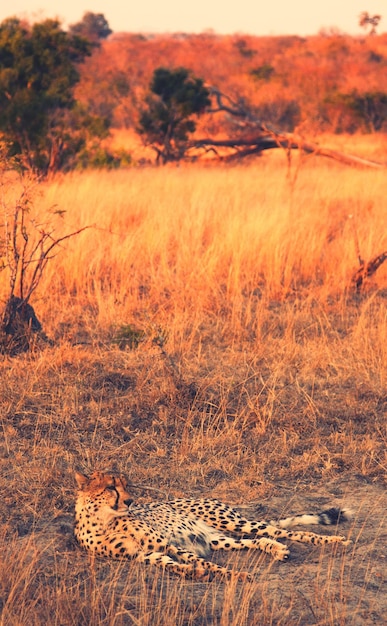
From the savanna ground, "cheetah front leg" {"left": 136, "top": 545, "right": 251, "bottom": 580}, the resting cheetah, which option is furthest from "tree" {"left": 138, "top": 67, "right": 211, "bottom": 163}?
"cheetah front leg" {"left": 136, "top": 545, "right": 251, "bottom": 580}

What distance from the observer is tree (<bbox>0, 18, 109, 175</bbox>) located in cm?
1133

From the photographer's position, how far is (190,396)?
4516mm

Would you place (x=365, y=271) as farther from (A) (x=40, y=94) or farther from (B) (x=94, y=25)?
(B) (x=94, y=25)

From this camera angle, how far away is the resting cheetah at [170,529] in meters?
3.00

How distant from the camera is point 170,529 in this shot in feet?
10.2

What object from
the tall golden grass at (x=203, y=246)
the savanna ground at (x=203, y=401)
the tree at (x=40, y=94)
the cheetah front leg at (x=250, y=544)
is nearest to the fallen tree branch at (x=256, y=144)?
the tree at (x=40, y=94)

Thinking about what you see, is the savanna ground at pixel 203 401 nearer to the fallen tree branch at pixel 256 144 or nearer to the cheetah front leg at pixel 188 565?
the cheetah front leg at pixel 188 565

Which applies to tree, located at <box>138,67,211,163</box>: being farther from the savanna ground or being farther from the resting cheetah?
the resting cheetah

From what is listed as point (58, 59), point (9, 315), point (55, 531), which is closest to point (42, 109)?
point (58, 59)

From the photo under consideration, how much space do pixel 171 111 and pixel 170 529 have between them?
37.4 ft

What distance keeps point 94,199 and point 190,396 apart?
4.65 m

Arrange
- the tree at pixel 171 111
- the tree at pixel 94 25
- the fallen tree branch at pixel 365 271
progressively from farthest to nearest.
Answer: the tree at pixel 94 25 < the tree at pixel 171 111 < the fallen tree branch at pixel 365 271

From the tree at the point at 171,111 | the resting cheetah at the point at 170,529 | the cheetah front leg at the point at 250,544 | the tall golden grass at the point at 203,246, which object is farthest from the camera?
the tree at the point at 171,111

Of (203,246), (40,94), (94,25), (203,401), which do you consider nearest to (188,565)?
(203,401)
